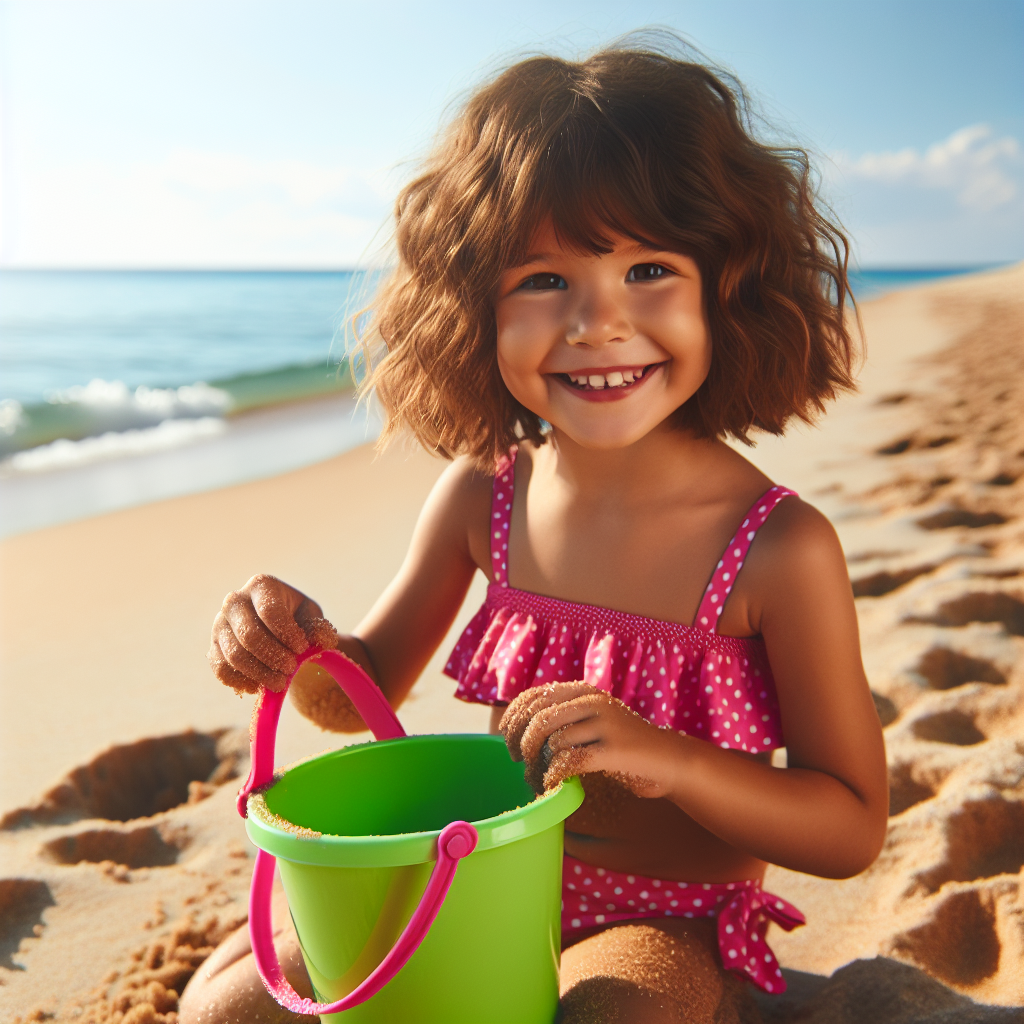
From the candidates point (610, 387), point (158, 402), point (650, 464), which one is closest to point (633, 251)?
point (610, 387)

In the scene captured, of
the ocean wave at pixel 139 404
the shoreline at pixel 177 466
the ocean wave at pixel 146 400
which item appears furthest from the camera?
the ocean wave at pixel 146 400

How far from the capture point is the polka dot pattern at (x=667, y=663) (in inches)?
49.7

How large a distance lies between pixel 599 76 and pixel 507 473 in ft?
1.88

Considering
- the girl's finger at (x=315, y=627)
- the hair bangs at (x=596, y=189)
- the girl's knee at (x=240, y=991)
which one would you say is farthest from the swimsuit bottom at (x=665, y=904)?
the hair bangs at (x=596, y=189)

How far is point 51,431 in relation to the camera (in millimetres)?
6453

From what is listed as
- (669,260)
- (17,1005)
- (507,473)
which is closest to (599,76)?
(669,260)

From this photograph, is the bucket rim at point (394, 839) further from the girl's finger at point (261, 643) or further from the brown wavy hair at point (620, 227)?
the brown wavy hair at point (620, 227)

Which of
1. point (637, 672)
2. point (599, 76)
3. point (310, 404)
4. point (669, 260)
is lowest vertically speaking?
point (310, 404)

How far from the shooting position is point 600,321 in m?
1.18

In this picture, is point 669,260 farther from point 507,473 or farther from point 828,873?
point 828,873

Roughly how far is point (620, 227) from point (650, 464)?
332 mm

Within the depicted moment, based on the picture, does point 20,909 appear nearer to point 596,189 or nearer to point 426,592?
point 426,592

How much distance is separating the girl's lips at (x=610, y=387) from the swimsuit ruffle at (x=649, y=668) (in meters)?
0.29

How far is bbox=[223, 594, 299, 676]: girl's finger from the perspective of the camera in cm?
114
